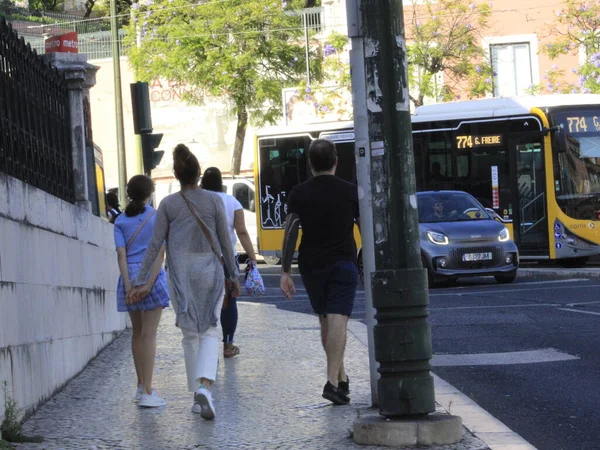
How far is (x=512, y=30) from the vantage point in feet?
146

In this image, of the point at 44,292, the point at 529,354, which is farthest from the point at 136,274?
the point at 529,354

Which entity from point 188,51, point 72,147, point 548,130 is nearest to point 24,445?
point 72,147

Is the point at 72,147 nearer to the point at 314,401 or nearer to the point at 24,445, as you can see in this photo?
the point at 314,401

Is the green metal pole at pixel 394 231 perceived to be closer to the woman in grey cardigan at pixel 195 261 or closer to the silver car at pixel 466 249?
the woman in grey cardigan at pixel 195 261

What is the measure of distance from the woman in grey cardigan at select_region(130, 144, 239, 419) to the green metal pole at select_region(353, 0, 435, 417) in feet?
5.39

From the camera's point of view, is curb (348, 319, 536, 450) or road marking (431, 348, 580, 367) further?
road marking (431, 348, 580, 367)

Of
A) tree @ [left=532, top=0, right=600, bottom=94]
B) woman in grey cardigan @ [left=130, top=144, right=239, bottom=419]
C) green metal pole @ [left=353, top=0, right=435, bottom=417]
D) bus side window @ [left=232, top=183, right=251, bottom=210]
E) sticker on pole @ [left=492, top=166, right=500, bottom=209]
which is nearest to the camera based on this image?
green metal pole @ [left=353, top=0, right=435, bottom=417]

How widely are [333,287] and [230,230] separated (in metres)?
2.42

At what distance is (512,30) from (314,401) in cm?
3755

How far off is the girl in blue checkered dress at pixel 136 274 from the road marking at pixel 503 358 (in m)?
2.86

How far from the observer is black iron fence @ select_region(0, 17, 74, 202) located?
27.2 ft

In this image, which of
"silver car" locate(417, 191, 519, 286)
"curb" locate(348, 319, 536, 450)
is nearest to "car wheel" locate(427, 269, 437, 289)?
"silver car" locate(417, 191, 519, 286)

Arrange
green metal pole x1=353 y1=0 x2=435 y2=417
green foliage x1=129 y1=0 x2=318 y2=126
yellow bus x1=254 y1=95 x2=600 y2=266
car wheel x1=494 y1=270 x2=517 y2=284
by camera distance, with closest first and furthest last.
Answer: green metal pole x1=353 y1=0 x2=435 y2=417 → car wheel x1=494 y1=270 x2=517 y2=284 → yellow bus x1=254 y1=95 x2=600 y2=266 → green foliage x1=129 y1=0 x2=318 y2=126

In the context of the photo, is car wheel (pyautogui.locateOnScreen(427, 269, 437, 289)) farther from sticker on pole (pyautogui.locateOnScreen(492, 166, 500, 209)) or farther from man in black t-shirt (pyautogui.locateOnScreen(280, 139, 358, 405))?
man in black t-shirt (pyautogui.locateOnScreen(280, 139, 358, 405))
